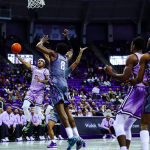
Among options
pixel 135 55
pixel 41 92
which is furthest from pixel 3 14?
pixel 135 55

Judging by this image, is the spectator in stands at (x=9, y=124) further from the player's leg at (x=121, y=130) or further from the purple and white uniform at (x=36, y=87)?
the player's leg at (x=121, y=130)

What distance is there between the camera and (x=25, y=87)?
2398 centimetres

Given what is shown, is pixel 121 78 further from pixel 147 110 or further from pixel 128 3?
pixel 128 3

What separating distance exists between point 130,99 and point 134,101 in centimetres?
8

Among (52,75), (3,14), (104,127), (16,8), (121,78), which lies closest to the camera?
(121,78)

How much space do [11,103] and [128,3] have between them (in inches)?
832

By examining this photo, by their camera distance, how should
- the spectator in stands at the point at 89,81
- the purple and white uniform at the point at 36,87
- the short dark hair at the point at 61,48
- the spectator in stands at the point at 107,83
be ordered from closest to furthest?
1. the short dark hair at the point at 61,48
2. the purple and white uniform at the point at 36,87
3. the spectator in stands at the point at 89,81
4. the spectator in stands at the point at 107,83

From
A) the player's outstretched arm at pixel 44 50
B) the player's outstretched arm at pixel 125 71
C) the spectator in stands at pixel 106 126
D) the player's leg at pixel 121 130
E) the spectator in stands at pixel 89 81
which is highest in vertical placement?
the player's outstretched arm at pixel 44 50

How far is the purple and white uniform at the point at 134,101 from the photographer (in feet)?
19.7

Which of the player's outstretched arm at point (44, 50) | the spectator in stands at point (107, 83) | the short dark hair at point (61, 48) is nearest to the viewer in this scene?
the player's outstretched arm at point (44, 50)

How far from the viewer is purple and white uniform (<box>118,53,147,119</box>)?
237 inches

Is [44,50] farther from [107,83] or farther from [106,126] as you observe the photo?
[107,83]

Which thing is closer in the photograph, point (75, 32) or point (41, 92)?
point (41, 92)

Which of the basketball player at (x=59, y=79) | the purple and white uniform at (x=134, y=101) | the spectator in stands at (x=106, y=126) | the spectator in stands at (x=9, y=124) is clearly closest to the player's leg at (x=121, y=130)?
the purple and white uniform at (x=134, y=101)
